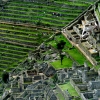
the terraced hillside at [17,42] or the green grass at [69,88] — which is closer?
the green grass at [69,88]

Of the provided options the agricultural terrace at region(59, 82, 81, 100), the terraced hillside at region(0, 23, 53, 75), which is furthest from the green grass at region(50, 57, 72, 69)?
the agricultural terrace at region(59, 82, 81, 100)

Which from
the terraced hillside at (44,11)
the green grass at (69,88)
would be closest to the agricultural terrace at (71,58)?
the terraced hillside at (44,11)

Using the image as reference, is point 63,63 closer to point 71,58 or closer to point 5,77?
point 71,58

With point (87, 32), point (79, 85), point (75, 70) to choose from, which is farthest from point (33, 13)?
point (79, 85)

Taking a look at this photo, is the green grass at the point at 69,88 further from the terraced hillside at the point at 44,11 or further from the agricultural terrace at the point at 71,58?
the terraced hillside at the point at 44,11

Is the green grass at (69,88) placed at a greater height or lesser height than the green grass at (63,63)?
lesser

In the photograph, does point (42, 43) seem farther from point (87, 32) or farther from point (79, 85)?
point (79, 85)
